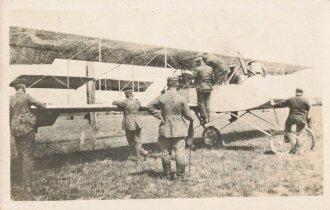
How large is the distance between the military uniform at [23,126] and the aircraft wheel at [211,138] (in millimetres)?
2856

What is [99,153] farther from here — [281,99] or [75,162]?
[281,99]

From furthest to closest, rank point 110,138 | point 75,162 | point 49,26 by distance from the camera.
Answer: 1. point 110,138
2. point 75,162
3. point 49,26

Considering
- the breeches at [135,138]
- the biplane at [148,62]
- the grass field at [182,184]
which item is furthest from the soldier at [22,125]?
the breeches at [135,138]

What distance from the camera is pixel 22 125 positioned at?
4.85m

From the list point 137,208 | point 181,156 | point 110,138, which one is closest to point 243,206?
point 181,156

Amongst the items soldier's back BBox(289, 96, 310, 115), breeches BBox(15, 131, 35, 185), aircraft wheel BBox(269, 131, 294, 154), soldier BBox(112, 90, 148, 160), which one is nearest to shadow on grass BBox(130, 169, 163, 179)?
soldier BBox(112, 90, 148, 160)

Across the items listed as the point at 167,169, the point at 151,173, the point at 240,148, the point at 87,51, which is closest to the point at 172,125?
the point at 167,169

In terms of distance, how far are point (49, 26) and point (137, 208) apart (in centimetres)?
271

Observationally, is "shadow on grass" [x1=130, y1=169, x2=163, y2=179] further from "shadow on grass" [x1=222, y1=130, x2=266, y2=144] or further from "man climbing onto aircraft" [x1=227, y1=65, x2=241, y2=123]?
"shadow on grass" [x1=222, y1=130, x2=266, y2=144]

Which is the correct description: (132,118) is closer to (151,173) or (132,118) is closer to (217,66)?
(151,173)

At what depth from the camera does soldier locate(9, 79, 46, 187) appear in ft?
15.9

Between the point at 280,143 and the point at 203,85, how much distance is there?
1.49m

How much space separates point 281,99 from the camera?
561cm

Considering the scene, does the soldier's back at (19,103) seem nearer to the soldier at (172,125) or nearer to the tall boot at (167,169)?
the soldier at (172,125)
